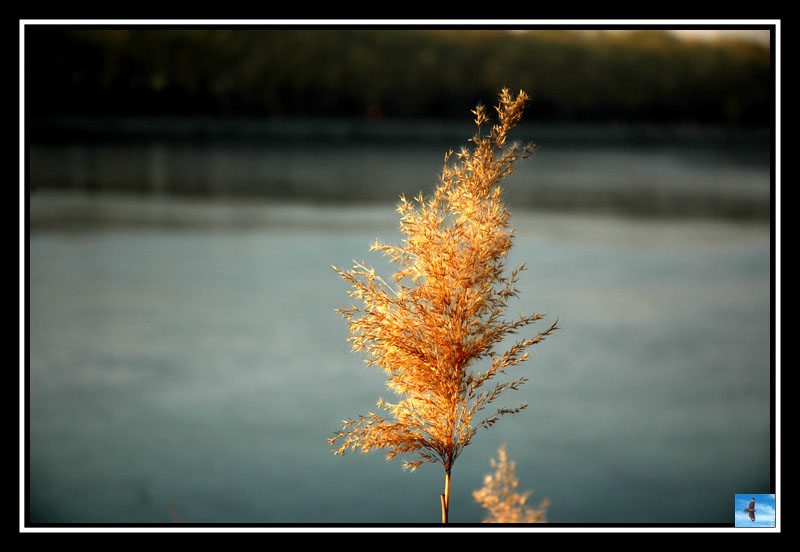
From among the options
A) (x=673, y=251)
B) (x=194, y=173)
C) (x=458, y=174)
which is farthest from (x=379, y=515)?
(x=194, y=173)

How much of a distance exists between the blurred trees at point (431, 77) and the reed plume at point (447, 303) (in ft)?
49.3

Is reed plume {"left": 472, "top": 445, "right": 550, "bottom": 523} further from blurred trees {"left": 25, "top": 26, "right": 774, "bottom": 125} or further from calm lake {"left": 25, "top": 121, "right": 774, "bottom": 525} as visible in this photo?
blurred trees {"left": 25, "top": 26, "right": 774, "bottom": 125}

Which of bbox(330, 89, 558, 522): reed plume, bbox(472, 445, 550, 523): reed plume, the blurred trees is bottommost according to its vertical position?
bbox(472, 445, 550, 523): reed plume

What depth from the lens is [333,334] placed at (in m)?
20.1

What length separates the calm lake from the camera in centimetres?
1305

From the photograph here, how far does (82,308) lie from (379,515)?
515 inches

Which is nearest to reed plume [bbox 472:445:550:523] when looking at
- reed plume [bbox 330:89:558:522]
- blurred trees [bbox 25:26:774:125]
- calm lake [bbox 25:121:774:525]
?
reed plume [bbox 330:89:558:522]

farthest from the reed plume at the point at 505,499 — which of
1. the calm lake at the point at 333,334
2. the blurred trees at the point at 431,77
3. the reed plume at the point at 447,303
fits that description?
the blurred trees at the point at 431,77

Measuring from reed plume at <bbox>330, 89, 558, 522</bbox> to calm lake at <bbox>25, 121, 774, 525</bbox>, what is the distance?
15.9 ft

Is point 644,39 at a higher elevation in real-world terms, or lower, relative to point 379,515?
higher

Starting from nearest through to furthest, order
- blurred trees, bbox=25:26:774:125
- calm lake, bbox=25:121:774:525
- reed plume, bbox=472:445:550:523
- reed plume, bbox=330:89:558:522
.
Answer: reed plume, bbox=330:89:558:522 < reed plume, bbox=472:445:550:523 < calm lake, bbox=25:121:774:525 < blurred trees, bbox=25:26:774:125

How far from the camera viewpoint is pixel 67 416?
1648 centimetres

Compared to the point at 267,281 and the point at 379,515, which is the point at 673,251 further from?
the point at 379,515

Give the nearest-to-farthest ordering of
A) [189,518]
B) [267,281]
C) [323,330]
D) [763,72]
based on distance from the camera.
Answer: [189,518]
[763,72]
[323,330]
[267,281]
